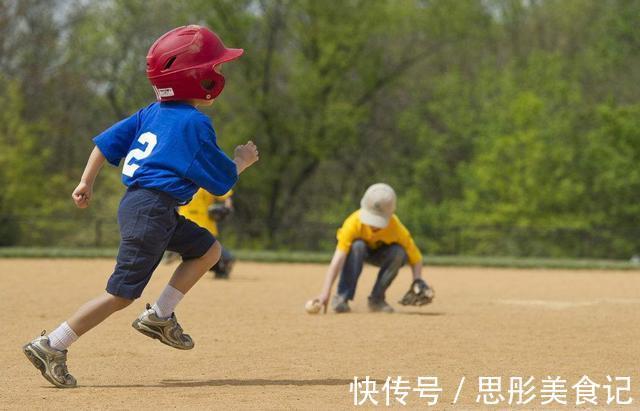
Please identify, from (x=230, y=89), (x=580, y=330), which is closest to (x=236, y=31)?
(x=230, y=89)

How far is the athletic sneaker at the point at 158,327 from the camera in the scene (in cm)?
732

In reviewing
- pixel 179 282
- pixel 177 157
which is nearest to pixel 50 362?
pixel 179 282

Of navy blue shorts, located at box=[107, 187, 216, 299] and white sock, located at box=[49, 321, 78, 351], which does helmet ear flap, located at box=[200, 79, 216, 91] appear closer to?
navy blue shorts, located at box=[107, 187, 216, 299]

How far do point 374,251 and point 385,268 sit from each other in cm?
21

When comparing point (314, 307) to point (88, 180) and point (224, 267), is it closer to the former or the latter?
point (88, 180)

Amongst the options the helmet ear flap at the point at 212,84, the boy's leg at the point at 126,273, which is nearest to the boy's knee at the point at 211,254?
the boy's leg at the point at 126,273

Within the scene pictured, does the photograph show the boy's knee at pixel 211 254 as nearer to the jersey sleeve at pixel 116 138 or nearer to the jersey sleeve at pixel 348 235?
the jersey sleeve at pixel 116 138

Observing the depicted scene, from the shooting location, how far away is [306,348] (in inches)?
346

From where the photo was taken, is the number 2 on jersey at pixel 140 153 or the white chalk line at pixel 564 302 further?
the white chalk line at pixel 564 302

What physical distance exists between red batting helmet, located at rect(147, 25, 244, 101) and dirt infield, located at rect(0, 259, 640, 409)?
5.66ft

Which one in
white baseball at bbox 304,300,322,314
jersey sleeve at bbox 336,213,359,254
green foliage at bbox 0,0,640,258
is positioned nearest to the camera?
white baseball at bbox 304,300,322,314

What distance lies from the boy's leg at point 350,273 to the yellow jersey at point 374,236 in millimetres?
79

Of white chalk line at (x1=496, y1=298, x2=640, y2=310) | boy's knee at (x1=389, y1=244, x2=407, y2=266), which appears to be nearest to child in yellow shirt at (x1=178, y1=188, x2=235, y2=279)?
white chalk line at (x1=496, y1=298, x2=640, y2=310)

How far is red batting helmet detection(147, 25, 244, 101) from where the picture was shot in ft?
23.0
